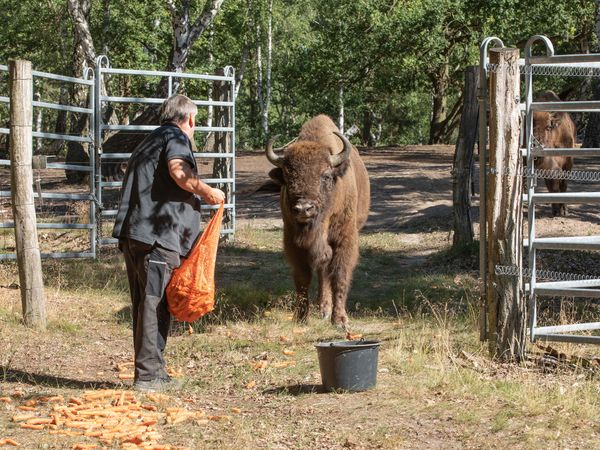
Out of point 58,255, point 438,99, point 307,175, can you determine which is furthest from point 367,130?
point 307,175

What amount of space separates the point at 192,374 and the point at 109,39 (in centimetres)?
2972

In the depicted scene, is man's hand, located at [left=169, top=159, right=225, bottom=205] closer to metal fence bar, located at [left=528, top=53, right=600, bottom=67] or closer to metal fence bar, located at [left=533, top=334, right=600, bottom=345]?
metal fence bar, located at [left=528, top=53, right=600, bottom=67]

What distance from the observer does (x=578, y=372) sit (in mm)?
7441

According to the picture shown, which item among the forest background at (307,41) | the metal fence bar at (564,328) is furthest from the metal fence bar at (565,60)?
the forest background at (307,41)

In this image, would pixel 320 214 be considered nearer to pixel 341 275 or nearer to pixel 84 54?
pixel 341 275

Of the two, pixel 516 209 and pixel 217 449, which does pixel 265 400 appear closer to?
pixel 217 449

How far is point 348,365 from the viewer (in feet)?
22.5

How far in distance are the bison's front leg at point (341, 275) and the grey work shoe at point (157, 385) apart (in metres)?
2.86

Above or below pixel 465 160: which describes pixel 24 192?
below

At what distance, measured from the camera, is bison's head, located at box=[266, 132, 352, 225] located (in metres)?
9.26

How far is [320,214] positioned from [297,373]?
230cm

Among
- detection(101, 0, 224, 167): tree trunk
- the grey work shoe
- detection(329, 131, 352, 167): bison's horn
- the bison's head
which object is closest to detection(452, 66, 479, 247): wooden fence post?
detection(329, 131, 352, 167): bison's horn

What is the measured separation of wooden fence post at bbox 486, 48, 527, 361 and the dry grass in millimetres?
304

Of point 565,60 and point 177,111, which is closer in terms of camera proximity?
point 177,111
